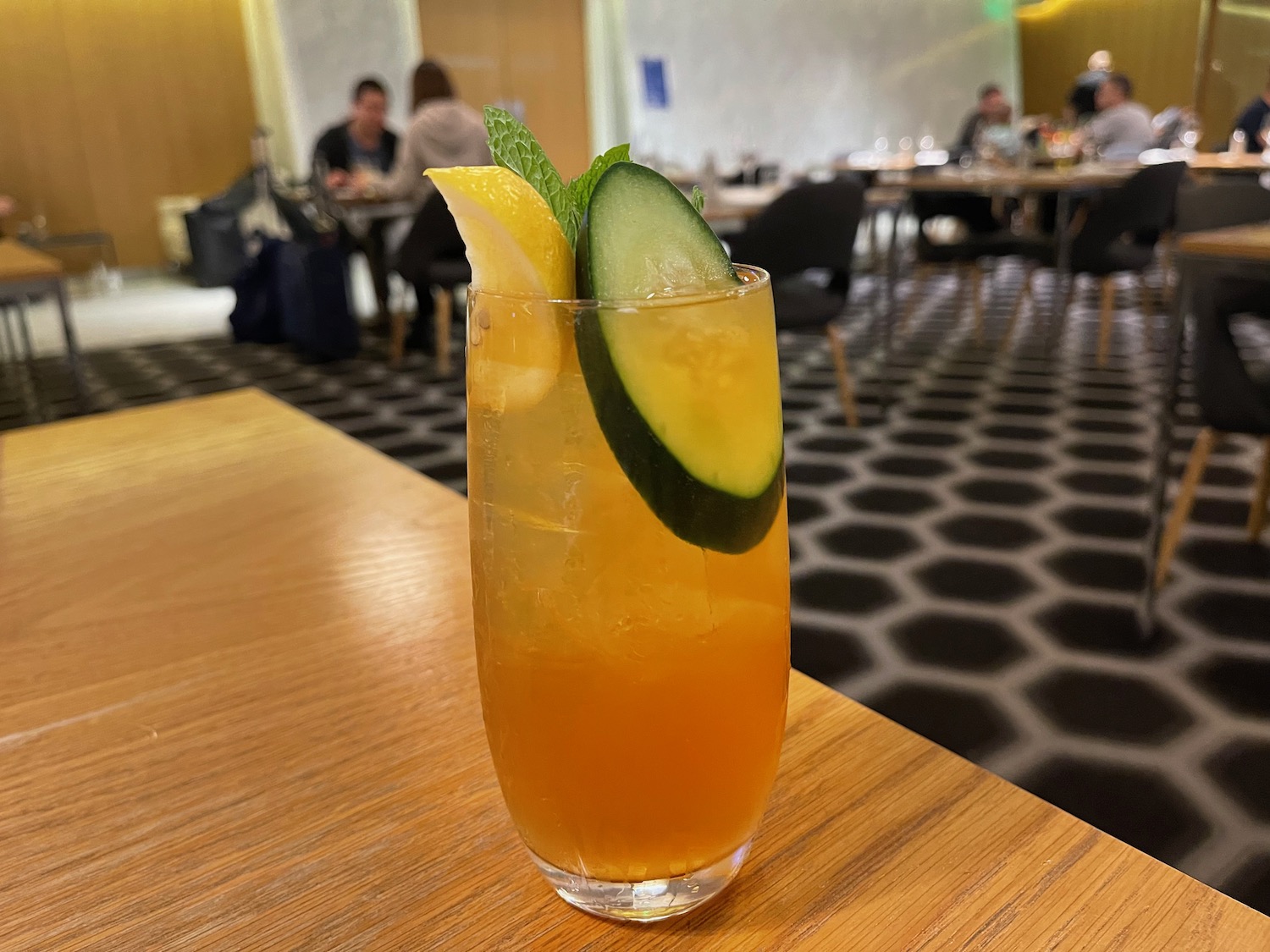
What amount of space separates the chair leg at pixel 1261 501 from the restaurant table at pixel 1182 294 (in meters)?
0.45

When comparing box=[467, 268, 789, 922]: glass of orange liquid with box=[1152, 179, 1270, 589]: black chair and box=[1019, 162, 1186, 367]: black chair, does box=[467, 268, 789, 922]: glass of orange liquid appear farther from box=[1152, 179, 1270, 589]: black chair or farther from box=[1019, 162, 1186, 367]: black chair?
box=[1019, 162, 1186, 367]: black chair

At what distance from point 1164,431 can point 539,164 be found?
1.81m

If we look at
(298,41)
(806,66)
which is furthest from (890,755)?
(806,66)

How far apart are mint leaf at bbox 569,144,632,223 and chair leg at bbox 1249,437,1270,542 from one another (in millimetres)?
2249

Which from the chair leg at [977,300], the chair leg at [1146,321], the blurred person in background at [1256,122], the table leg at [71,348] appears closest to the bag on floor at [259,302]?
the table leg at [71,348]

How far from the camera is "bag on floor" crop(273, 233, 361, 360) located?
185 inches

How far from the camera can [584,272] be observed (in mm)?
324

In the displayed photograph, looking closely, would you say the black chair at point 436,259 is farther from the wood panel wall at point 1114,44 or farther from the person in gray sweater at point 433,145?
the wood panel wall at point 1114,44

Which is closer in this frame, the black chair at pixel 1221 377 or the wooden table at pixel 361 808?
the wooden table at pixel 361 808

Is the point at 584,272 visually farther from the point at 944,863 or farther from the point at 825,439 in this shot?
the point at 825,439

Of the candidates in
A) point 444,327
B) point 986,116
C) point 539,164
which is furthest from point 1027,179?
point 986,116

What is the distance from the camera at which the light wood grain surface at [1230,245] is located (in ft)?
5.09

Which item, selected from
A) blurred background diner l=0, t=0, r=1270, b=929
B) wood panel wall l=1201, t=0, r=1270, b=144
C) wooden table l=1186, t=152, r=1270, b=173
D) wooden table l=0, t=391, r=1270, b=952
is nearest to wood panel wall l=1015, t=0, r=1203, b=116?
blurred background diner l=0, t=0, r=1270, b=929

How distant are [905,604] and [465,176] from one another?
1907mm
